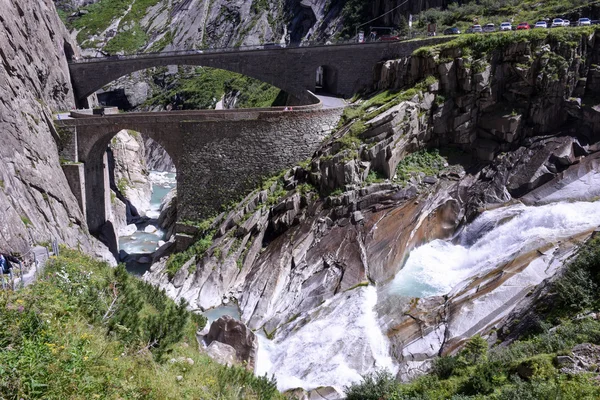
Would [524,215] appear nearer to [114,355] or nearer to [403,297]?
[403,297]

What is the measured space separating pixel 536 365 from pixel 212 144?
2412 centimetres

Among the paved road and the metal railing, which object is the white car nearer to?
the paved road

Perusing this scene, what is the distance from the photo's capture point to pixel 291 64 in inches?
1433

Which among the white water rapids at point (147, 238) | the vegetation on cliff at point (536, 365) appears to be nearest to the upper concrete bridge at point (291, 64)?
the white water rapids at point (147, 238)

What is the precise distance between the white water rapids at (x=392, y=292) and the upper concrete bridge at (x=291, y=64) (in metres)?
13.9

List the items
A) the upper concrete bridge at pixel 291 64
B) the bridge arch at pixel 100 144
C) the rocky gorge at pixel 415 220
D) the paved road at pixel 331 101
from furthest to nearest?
the upper concrete bridge at pixel 291 64 → the paved road at pixel 331 101 → the bridge arch at pixel 100 144 → the rocky gorge at pixel 415 220

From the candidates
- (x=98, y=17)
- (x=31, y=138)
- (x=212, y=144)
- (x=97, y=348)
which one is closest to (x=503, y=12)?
(x=212, y=144)

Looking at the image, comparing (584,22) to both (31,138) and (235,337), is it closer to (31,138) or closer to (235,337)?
(235,337)

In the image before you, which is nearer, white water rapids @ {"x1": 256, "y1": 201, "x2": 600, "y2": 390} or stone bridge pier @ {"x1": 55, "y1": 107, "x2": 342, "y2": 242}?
white water rapids @ {"x1": 256, "y1": 201, "x2": 600, "y2": 390}

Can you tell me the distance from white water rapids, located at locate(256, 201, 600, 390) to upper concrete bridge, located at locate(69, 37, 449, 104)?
13.9 meters

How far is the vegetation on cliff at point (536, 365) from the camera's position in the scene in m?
9.39

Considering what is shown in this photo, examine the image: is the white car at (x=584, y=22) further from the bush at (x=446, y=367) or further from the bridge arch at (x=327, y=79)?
the bush at (x=446, y=367)

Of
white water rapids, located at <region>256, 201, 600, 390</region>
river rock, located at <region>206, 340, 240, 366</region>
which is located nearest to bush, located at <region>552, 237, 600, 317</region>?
white water rapids, located at <region>256, 201, 600, 390</region>

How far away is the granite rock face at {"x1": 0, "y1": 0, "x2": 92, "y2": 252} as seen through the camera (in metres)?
22.0
